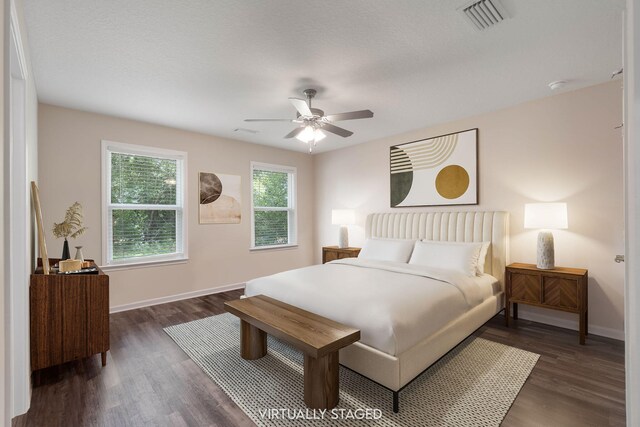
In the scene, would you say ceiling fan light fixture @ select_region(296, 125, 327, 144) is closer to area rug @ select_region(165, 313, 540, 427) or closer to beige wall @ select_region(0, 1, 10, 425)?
area rug @ select_region(165, 313, 540, 427)

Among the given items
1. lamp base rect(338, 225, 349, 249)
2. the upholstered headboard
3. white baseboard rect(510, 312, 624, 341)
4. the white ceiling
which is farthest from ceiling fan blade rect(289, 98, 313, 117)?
white baseboard rect(510, 312, 624, 341)

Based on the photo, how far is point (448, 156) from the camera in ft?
13.7

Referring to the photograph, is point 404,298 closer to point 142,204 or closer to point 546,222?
point 546,222

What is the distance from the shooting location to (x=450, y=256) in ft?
11.3

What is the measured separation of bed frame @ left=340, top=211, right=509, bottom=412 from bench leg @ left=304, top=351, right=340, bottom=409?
9.4 inches

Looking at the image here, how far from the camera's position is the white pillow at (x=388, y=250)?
394 cm

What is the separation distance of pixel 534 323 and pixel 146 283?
4882 mm

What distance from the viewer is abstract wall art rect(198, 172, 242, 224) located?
4.73m

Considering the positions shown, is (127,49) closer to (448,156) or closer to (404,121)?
(404,121)

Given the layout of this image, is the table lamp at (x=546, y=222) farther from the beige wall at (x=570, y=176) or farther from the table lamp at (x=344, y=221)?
the table lamp at (x=344, y=221)

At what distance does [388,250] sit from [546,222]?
175 centimetres

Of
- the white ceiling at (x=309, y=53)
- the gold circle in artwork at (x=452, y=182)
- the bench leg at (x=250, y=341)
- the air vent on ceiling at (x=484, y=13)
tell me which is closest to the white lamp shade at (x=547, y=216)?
the gold circle in artwork at (x=452, y=182)

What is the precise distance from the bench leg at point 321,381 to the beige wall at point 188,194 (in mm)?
3161

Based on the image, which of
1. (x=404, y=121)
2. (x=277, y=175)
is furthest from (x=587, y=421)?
(x=277, y=175)
